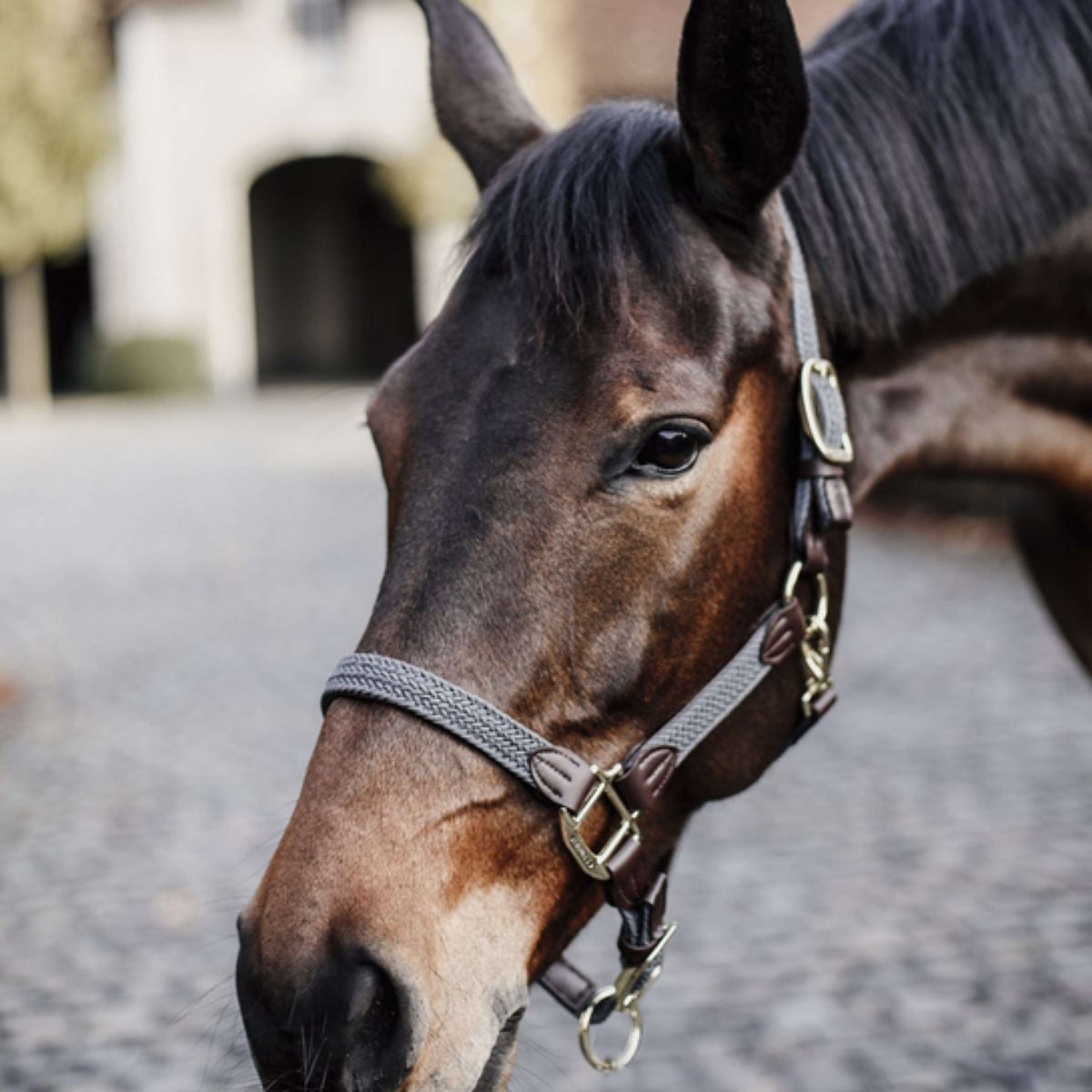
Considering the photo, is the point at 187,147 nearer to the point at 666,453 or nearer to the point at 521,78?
the point at 521,78

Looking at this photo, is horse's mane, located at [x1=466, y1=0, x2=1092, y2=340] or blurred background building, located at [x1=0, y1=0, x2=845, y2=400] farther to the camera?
blurred background building, located at [x1=0, y1=0, x2=845, y2=400]

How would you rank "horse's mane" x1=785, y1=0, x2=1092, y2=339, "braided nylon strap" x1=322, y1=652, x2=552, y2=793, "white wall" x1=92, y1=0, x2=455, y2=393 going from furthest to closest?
"white wall" x1=92, y1=0, x2=455, y2=393, "horse's mane" x1=785, y1=0, x2=1092, y2=339, "braided nylon strap" x1=322, y1=652, x2=552, y2=793

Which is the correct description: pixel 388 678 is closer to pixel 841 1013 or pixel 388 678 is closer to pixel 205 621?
pixel 841 1013

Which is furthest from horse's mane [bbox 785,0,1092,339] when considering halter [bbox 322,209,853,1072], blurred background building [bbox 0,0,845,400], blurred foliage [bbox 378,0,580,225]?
blurred background building [bbox 0,0,845,400]

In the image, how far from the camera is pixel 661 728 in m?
1.60

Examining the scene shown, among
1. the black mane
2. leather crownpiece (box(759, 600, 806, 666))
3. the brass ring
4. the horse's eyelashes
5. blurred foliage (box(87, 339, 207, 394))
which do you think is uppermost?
the black mane

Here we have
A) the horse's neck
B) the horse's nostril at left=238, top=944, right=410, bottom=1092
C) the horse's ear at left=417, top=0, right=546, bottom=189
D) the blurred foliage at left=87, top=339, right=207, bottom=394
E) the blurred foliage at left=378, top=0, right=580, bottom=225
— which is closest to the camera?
the horse's nostril at left=238, top=944, right=410, bottom=1092

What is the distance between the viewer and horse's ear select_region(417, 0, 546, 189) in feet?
6.90

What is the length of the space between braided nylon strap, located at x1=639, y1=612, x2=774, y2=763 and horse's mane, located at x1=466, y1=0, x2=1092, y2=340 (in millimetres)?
504

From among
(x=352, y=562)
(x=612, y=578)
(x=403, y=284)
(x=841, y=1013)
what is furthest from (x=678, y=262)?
(x=403, y=284)

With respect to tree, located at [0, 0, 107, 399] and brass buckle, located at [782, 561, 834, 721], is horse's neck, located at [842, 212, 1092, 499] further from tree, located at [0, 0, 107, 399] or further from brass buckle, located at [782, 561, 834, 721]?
tree, located at [0, 0, 107, 399]

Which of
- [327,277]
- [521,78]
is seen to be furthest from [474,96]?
[327,277]

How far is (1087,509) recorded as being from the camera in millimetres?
2213

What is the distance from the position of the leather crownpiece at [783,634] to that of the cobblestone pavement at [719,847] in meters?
0.76
